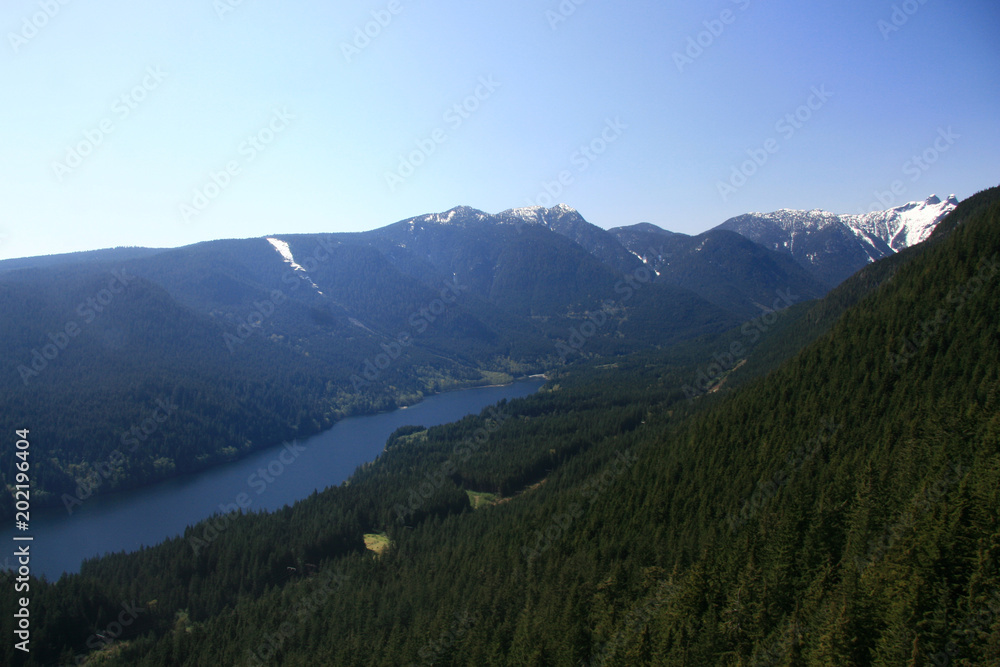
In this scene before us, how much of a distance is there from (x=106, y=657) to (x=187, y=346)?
162 meters

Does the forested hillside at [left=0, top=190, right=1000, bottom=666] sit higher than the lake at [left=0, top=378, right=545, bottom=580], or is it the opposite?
the forested hillside at [left=0, top=190, right=1000, bottom=666]

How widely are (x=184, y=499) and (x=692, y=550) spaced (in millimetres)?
101880

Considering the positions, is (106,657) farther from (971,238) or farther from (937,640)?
(971,238)

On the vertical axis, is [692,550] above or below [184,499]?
above

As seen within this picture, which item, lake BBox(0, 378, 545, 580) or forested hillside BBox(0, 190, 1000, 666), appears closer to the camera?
forested hillside BBox(0, 190, 1000, 666)

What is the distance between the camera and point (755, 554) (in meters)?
38.6

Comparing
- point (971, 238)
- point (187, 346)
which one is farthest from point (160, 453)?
point (971, 238)

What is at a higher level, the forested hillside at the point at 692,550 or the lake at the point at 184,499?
the forested hillside at the point at 692,550

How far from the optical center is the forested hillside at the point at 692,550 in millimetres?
27734

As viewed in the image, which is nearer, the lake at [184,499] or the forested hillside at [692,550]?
the forested hillside at [692,550]

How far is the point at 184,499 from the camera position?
111 m

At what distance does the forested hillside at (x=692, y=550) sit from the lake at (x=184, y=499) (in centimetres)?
2225

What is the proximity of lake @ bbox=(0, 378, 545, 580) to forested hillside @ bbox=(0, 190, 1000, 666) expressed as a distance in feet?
73.0

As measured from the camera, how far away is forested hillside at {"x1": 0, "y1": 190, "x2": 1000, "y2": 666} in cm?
2773
